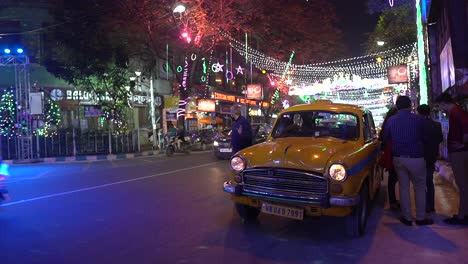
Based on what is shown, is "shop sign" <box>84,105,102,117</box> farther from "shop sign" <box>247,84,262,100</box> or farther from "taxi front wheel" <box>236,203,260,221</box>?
"taxi front wheel" <box>236,203,260,221</box>

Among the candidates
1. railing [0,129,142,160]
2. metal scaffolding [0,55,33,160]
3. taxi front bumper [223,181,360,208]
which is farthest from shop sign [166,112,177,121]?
taxi front bumper [223,181,360,208]

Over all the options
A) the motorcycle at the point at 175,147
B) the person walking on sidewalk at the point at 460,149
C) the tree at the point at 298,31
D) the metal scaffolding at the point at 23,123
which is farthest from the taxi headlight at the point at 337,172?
the tree at the point at 298,31

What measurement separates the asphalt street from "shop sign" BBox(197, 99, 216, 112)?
935 inches

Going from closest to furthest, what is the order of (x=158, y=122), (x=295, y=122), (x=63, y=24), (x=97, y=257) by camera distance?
(x=97, y=257)
(x=295, y=122)
(x=63, y=24)
(x=158, y=122)

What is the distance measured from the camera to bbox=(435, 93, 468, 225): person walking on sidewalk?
21.4ft

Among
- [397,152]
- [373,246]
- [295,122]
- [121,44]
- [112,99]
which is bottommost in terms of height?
[373,246]

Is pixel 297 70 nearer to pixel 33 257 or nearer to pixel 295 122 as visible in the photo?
pixel 295 122

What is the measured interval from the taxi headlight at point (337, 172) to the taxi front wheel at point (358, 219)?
64 centimetres

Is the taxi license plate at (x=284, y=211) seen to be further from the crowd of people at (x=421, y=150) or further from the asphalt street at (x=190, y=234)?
the crowd of people at (x=421, y=150)

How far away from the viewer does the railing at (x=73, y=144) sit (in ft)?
67.2

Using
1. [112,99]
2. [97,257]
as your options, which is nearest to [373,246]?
[97,257]

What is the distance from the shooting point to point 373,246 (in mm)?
5812

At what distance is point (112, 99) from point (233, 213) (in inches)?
722

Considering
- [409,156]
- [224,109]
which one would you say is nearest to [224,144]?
[409,156]
